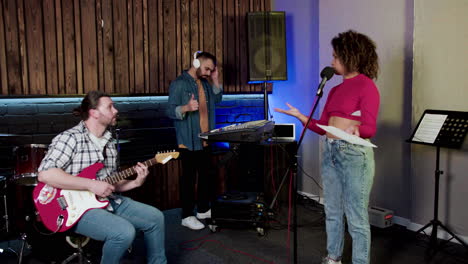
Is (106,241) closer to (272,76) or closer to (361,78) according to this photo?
(361,78)

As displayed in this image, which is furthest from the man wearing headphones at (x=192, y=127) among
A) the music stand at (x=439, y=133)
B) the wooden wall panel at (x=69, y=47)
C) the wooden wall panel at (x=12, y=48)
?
the music stand at (x=439, y=133)

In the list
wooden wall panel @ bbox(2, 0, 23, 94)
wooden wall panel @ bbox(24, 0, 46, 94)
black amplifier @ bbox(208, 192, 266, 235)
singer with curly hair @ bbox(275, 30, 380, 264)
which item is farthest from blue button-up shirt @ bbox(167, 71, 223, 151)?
singer with curly hair @ bbox(275, 30, 380, 264)

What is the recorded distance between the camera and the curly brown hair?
2664 mm

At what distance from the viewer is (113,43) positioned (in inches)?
178

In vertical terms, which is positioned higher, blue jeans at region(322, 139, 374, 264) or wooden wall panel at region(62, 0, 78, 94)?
wooden wall panel at region(62, 0, 78, 94)

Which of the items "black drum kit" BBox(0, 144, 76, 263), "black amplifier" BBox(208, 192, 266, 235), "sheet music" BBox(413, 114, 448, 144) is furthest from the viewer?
"black amplifier" BBox(208, 192, 266, 235)

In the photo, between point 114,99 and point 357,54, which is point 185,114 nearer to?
point 114,99

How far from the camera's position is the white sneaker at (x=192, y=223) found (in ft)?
13.5

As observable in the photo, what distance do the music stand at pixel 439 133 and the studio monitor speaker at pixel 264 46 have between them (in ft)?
6.06

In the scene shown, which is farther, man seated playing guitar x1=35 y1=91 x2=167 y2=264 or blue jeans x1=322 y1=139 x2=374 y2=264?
blue jeans x1=322 y1=139 x2=374 y2=264

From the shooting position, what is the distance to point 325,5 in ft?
16.3

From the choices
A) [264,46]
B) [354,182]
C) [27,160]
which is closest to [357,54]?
[354,182]

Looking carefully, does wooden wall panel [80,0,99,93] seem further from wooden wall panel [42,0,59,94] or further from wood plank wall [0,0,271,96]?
wooden wall panel [42,0,59,94]

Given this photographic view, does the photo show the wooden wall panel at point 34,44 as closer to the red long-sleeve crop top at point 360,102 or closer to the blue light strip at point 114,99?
the blue light strip at point 114,99
